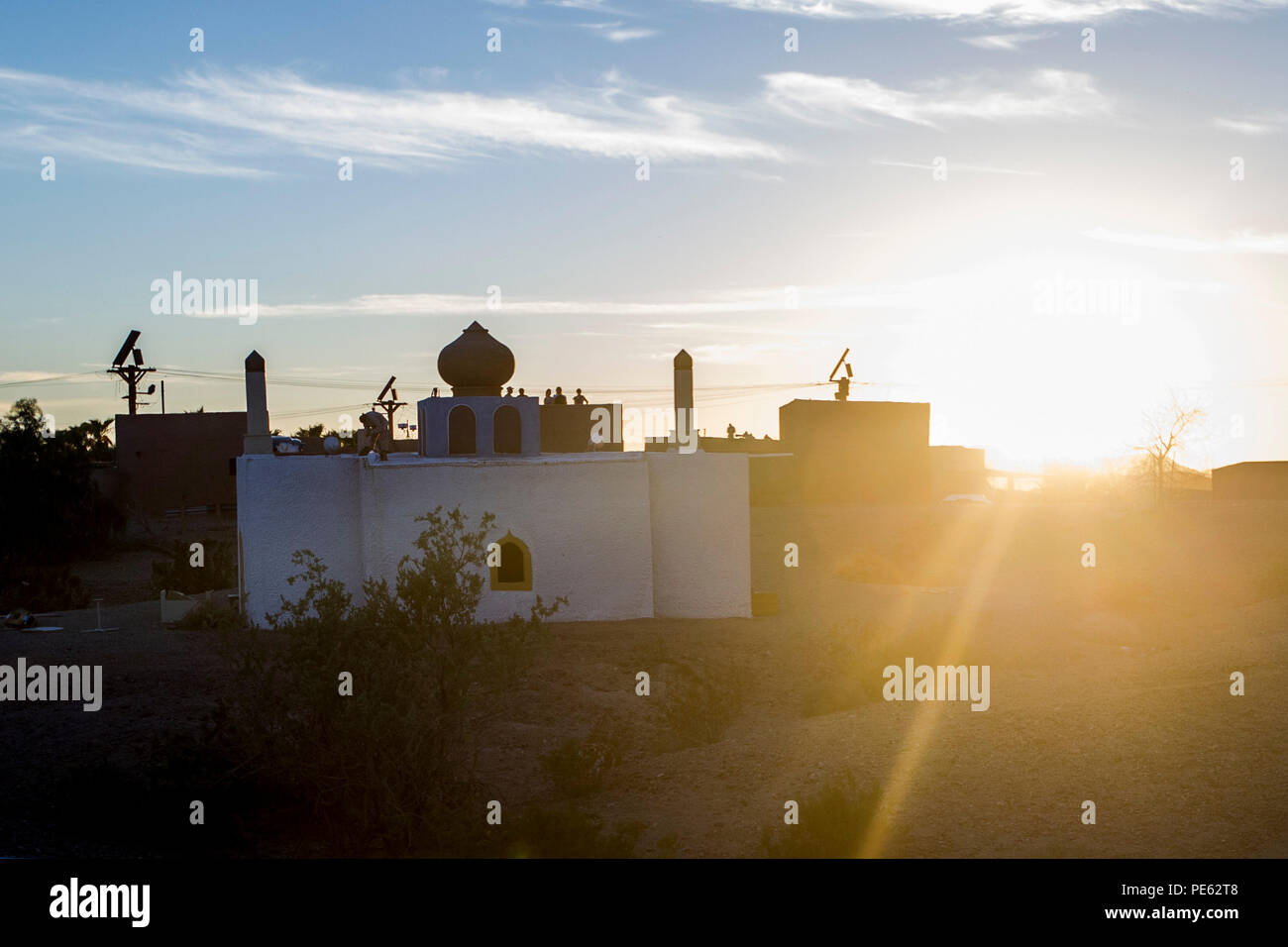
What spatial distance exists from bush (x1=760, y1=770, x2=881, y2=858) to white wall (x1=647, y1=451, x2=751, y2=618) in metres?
11.0

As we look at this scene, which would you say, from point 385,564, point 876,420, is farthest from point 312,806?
point 876,420

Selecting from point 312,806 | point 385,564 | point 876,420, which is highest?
point 876,420

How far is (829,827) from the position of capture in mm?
9609

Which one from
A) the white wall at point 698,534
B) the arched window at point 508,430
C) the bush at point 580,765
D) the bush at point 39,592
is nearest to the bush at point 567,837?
the bush at point 580,765

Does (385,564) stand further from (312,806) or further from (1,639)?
(312,806)

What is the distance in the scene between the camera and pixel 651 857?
9.76 m

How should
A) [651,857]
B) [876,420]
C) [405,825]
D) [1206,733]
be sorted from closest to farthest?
[651,857] → [405,825] → [1206,733] → [876,420]

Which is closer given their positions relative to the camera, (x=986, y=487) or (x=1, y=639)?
(x=1, y=639)

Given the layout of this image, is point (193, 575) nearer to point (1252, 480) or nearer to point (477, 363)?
point (477, 363)

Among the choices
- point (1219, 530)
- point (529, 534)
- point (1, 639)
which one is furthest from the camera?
point (1219, 530)

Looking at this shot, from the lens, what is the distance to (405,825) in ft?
34.7

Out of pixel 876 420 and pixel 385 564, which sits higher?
pixel 876 420

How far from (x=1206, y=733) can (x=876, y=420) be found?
35267 mm

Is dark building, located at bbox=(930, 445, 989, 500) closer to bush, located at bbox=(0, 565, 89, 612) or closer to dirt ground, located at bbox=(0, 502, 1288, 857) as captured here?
dirt ground, located at bbox=(0, 502, 1288, 857)
